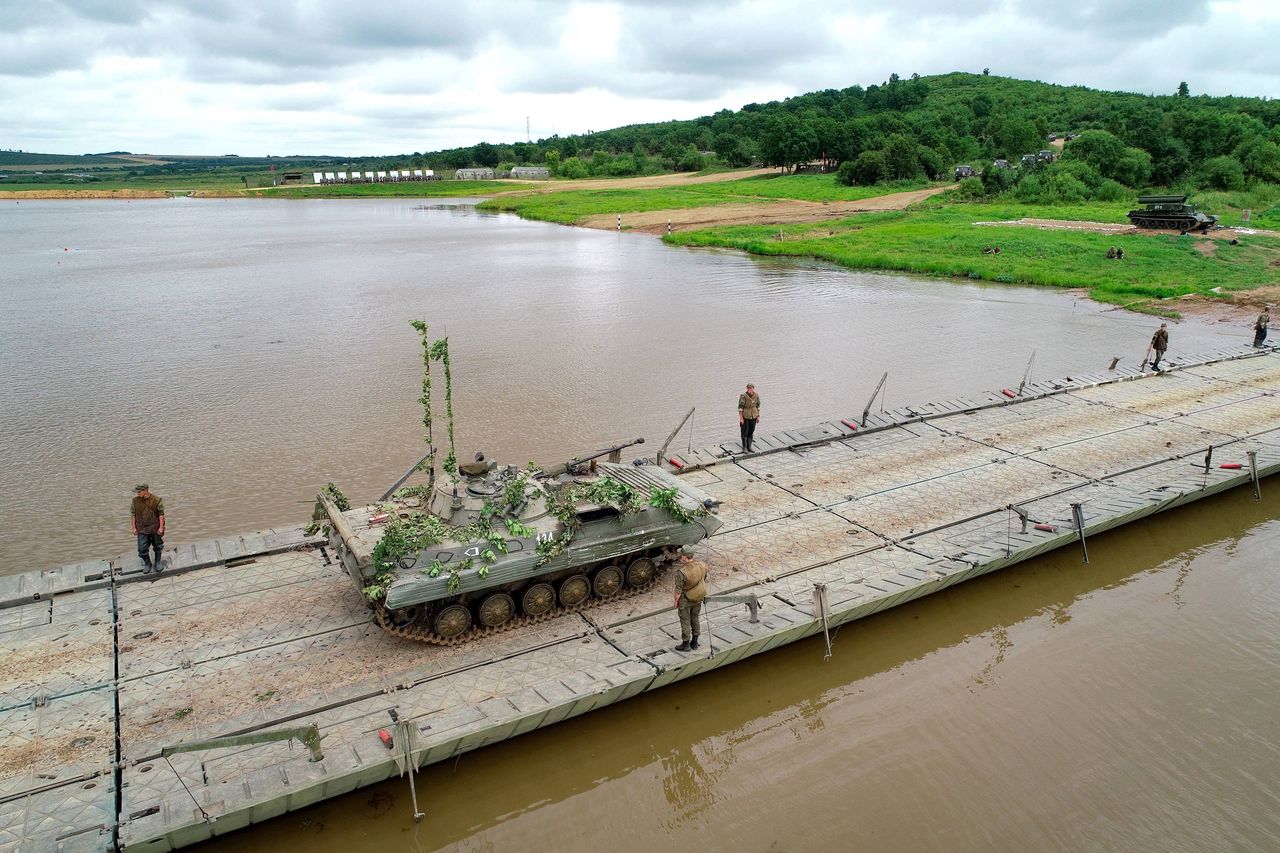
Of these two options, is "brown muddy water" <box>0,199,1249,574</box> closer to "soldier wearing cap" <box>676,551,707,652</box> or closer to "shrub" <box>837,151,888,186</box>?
"soldier wearing cap" <box>676,551,707,652</box>

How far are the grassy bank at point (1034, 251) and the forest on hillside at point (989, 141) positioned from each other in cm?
978

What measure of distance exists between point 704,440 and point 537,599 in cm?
864

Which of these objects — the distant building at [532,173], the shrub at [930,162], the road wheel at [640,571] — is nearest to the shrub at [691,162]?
the distant building at [532,173]

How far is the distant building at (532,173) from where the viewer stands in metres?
131

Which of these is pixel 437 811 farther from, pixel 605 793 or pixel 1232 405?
pixel 1232 405

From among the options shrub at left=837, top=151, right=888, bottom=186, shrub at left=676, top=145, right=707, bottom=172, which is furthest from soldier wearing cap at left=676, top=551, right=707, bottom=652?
shrub at left=676, top=145, right=707, bottom=172

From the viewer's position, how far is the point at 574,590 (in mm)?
11453

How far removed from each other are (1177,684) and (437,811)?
892 cm

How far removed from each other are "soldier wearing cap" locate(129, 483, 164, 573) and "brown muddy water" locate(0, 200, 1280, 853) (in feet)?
8.63

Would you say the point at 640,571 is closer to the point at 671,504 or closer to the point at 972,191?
the point at 671,504

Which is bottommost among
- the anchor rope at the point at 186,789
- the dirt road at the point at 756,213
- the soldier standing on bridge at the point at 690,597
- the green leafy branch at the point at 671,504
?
the anchor rope at the point at 186,789

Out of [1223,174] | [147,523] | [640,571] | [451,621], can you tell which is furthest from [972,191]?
[147,523]

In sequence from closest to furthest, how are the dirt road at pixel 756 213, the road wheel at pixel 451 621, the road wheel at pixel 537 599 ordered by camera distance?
the road wheel at pixel 451 621, the road wheel at pixel 537 599, the dirt road at pixel 756 213

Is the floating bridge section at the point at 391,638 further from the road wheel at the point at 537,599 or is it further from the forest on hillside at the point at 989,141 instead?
the forest on hillside at the point at 989,141
